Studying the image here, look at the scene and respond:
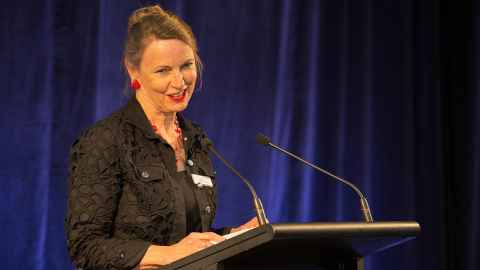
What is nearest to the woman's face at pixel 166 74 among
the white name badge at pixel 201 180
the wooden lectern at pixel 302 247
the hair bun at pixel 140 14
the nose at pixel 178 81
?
the nose at pixel 178 81

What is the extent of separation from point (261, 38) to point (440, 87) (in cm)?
123

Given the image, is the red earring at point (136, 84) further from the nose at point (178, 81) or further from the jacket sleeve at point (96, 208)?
the jacket sleeve at point (96, 208)

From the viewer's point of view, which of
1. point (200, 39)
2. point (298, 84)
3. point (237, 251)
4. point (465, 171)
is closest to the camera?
point (237, 251)

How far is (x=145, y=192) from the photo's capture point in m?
2.16

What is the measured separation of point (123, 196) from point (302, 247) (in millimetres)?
630

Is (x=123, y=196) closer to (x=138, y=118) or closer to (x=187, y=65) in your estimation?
(x=138, y=118)

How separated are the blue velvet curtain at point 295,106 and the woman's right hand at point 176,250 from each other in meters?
1.45

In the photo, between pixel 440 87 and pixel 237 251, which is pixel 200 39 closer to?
pixel 440 87

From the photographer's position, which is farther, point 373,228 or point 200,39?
point 200,39

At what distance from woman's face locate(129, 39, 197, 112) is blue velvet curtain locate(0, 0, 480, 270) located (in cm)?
108

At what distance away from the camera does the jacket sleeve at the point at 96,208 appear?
197 centimetres

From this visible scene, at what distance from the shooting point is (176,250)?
74.8 inches

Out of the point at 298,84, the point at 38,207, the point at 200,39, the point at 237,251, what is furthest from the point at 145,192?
the point at 298,84

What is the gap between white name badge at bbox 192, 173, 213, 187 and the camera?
2.35m
